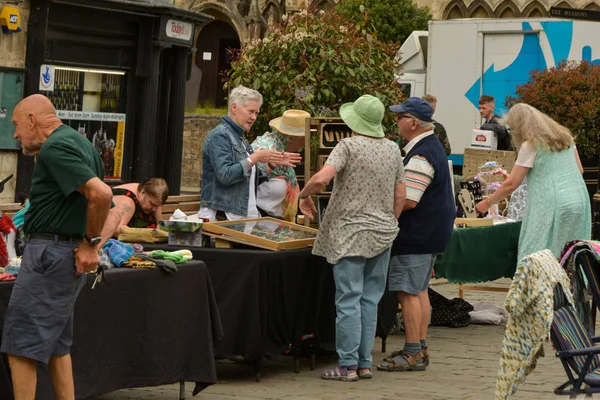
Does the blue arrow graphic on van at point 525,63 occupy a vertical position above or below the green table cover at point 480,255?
above

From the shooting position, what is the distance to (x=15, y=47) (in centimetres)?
1281

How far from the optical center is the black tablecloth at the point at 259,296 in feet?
26.6

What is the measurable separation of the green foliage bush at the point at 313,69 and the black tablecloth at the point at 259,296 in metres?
3.24

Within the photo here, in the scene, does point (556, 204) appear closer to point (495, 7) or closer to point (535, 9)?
point (535, 9)

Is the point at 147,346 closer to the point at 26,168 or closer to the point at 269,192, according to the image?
the point at 269,192

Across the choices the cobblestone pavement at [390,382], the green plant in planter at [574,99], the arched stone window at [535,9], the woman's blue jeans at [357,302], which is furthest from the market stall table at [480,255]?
the arched stone window at [535,9]

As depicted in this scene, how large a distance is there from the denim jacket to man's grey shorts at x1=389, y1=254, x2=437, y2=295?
3.71 feet

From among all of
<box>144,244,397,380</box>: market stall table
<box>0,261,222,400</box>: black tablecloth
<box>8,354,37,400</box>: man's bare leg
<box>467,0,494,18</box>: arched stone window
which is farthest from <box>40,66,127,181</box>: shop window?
<box>467,0,494,18</box>: arched stone window

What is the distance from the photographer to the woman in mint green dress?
912 centimetres

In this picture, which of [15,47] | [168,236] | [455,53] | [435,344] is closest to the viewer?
[168,236]

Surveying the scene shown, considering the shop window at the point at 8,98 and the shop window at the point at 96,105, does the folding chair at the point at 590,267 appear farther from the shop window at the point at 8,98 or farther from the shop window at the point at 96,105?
the shop window at the point at 96,105

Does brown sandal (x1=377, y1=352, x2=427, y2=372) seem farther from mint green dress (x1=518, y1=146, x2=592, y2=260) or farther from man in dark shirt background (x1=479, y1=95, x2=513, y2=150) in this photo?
man in dark shirt background (x1=479, y1=95, x2=513, y2=150)

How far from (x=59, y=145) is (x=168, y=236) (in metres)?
2.38

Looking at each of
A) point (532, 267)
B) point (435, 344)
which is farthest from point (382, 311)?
point (532, 267)
